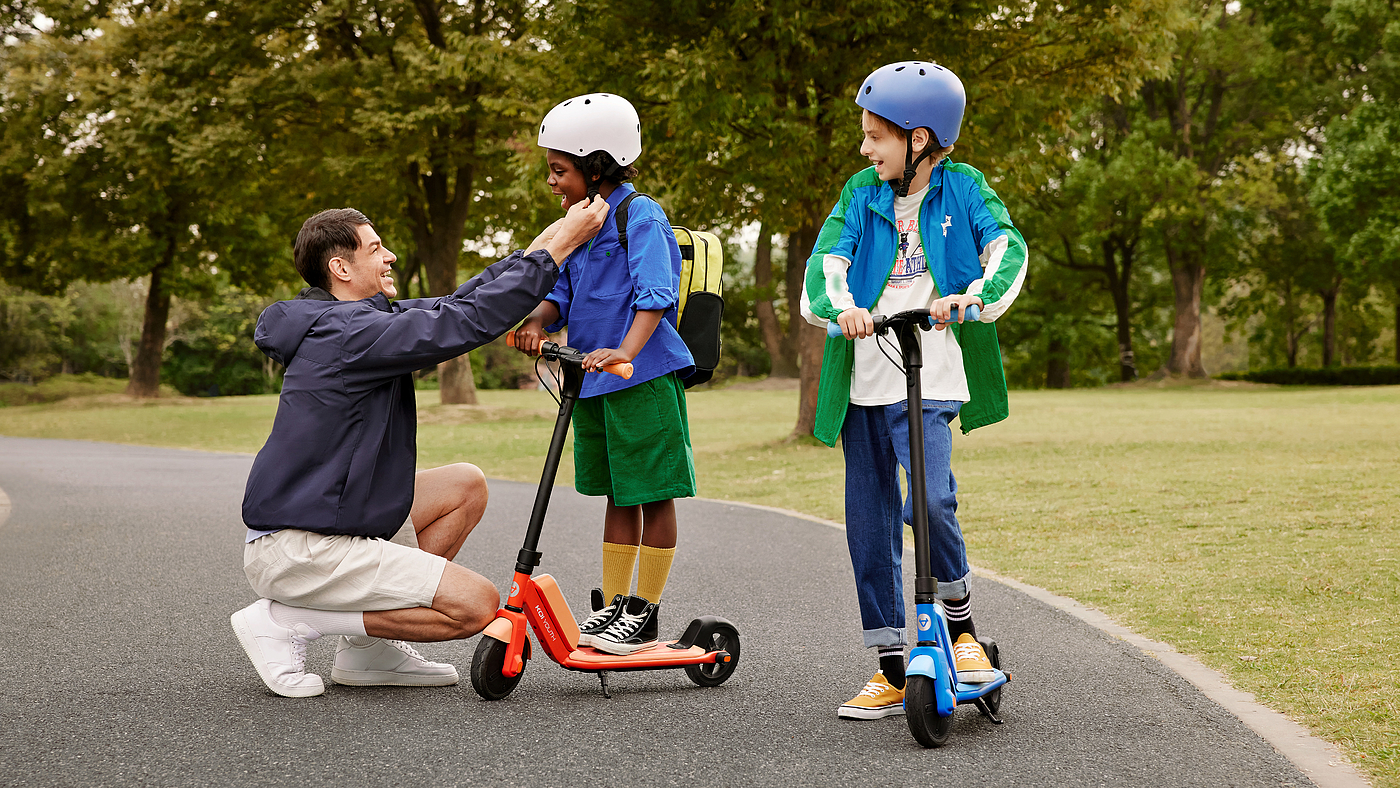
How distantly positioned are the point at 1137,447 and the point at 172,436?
15928mm

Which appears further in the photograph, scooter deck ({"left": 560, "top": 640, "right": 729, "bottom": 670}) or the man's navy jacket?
scooter deck ({"left": 560, "top": 640, "right": 729, "bottom": 670})

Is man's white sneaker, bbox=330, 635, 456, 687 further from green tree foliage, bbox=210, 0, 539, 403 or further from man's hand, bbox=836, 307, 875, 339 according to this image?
green tree foliage, bbox=210, 0, 539, 403

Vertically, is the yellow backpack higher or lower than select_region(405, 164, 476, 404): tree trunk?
lower

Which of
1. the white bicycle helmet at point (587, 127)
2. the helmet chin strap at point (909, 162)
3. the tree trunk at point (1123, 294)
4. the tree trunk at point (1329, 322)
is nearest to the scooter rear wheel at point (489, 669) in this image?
the white bicycle helmet at point (587, 127)

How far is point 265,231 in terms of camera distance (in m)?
33.7

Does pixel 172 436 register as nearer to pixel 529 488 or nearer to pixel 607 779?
pixel 529 488

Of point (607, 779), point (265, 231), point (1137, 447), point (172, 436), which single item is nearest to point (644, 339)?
point (607, 779)

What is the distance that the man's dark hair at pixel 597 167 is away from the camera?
389cm

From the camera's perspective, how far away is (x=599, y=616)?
4.04m

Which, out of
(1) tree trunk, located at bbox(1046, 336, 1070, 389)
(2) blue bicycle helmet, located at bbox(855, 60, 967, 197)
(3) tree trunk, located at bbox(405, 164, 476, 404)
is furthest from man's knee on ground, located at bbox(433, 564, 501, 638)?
(1) tree trunk, located at bbox(1046, 336, 1070, 389)

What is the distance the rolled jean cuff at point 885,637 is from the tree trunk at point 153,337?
108 feet

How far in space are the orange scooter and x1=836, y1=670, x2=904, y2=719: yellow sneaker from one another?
533 mm

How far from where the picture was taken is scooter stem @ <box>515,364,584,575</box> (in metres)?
3.74

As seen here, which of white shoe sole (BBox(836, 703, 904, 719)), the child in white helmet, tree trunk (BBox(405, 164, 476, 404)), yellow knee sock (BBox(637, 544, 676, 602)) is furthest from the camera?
tree trunk (BBox(405, 164, 476, 404))
